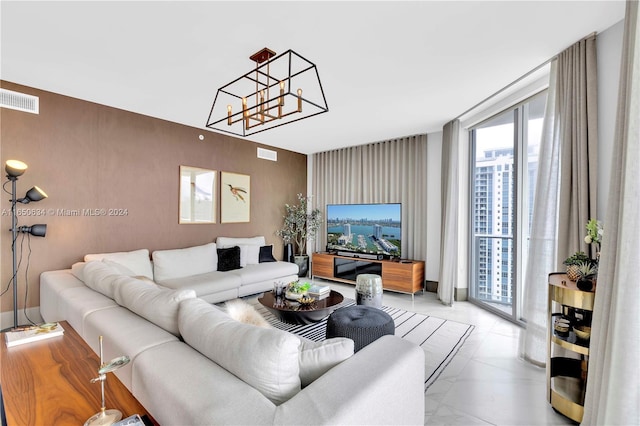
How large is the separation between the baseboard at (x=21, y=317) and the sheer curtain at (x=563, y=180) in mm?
4936

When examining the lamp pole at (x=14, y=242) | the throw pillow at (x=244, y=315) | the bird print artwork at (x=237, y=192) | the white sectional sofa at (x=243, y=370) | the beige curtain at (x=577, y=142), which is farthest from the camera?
the bird print artwork at (x=237, y=192)

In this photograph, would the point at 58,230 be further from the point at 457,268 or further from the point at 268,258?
the point at 457,268

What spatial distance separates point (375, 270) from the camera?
4.96 meters

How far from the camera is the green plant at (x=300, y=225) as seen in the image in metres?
5.96

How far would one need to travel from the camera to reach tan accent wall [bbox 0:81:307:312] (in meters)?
3.16

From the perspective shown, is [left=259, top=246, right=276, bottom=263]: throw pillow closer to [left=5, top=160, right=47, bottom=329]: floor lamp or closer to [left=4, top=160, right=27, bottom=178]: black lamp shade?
[left=5, top=160, right=47, bottom=329]: floor lamp

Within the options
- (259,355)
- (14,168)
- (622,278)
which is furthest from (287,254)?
(622,278)

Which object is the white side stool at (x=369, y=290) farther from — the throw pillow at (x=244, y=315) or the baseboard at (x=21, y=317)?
the baseboard at (x=21, y=317)

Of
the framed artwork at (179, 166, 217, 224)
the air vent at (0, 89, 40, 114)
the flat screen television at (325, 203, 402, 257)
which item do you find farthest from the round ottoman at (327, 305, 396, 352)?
the air vent at (0, 89, 40, 114)

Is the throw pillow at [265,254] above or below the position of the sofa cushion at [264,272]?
above

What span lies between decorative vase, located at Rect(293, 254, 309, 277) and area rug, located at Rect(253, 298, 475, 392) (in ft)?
6.48

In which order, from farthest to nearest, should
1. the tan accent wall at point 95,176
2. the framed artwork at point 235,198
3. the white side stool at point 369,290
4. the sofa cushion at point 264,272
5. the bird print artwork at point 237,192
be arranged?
the bird print artwork at point 237,192, the framed artwork at point 235,198, the sofa cushion at point 264,272, the white side stool at point 369,290, the tan accent wall at point 95,176

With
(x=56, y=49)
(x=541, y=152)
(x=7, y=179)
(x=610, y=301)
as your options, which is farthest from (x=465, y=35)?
(x=7, y=179)

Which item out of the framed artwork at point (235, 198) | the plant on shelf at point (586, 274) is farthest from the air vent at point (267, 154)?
the plant on shelf at point (586, 274)
